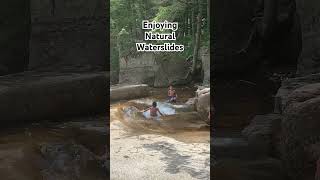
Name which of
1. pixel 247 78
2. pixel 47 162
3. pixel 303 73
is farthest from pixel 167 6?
pixel 47 162

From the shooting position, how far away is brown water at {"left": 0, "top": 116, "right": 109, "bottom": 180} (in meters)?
3.34

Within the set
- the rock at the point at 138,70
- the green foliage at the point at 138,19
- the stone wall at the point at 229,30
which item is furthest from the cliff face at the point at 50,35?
the stone wall at the point at 229,30

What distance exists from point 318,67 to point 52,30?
8.00ft

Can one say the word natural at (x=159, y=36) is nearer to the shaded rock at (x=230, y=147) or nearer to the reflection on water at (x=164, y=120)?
the reflection on water at (x=164, y=120)

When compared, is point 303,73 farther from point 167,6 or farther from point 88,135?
point 88,135

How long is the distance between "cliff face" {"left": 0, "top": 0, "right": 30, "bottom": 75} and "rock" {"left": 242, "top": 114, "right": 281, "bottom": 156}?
7.21 ft

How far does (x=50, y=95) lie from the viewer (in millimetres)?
3580

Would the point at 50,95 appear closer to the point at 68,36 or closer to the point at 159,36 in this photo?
the point at 68,36

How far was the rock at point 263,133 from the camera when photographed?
11.5 feet

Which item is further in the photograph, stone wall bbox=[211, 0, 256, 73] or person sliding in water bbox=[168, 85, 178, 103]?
stone wall bbox=[211, 0, 256, 73]

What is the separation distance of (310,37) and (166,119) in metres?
1.49

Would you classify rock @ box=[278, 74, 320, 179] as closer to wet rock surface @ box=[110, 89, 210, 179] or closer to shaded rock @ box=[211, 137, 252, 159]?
shaded rock @ box=[211, 137, 252, 159]

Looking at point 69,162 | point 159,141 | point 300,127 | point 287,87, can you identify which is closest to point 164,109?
point 159,141

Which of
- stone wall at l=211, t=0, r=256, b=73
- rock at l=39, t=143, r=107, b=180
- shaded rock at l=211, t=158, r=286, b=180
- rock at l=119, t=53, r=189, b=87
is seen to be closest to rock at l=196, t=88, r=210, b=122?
rock at l=119, t=53, r=189, b=87
